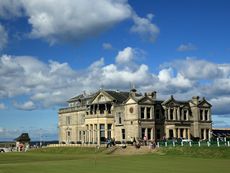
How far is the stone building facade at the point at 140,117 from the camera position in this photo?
263 ft

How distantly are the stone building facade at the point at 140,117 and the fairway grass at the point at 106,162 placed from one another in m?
10.6

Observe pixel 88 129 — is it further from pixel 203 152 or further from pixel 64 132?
pixel 203 152

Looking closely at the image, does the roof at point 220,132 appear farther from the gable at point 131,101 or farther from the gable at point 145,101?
the gable at point 131,101

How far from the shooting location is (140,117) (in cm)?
7956

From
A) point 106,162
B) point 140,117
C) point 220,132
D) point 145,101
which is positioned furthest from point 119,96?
point 106,162

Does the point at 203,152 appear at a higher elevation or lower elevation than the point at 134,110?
lower

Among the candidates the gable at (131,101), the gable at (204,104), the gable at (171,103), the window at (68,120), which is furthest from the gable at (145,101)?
the window at (68,120)

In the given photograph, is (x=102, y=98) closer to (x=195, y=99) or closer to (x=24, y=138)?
(x=195, y=99)

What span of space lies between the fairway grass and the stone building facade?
34.9 ft

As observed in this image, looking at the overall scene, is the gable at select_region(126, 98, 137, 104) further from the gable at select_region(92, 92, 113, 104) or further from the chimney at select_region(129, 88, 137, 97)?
the gable at select_region(92, 92, 113, 104)

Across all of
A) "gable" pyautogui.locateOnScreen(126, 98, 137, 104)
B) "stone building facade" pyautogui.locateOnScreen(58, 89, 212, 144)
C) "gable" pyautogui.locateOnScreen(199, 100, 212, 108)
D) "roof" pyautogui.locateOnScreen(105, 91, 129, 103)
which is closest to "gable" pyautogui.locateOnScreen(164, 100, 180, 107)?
"stone building facade" pyautogui.locateOnScreen(58, 89, 212, 144)

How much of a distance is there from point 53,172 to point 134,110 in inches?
1827

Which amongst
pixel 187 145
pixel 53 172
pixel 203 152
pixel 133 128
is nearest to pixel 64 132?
pixel 133 128

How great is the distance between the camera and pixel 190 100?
8969 cm
